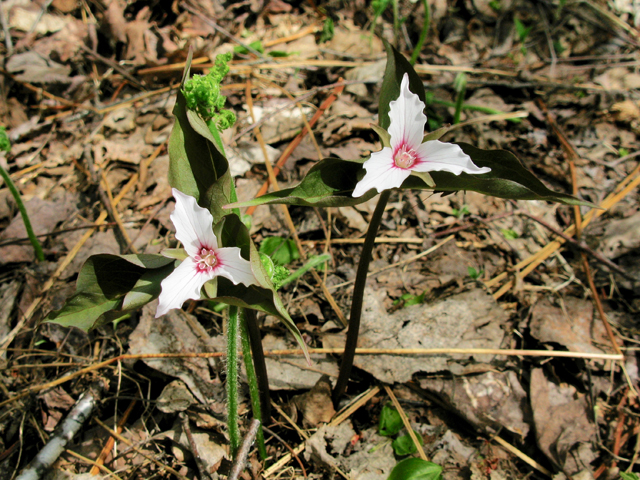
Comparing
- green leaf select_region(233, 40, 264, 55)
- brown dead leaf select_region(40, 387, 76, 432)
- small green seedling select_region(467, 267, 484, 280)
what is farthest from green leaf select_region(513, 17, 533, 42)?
brown dead leaf select_region(40, 387, 76, 432)

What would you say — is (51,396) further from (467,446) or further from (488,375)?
(488,375)

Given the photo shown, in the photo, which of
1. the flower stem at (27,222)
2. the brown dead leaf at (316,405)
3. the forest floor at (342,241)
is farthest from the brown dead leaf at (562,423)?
the flower stem at (27,222)

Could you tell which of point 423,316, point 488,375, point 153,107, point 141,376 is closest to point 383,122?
point 423,316

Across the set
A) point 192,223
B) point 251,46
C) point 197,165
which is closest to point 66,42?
point 251,46

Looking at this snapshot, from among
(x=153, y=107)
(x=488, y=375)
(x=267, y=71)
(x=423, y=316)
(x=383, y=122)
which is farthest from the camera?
(x=267, y=71)

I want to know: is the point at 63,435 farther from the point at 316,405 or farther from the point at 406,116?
the point at 406,116

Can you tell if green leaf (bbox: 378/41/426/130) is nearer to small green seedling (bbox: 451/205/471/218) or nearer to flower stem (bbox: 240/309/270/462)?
flower stem (bbox: 240/309/270/462)

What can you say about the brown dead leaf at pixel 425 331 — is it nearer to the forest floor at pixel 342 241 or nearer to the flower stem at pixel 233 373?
the forest floor at pixel 342 241
